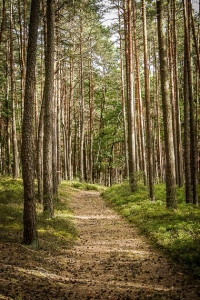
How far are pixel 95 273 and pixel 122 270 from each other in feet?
2.24

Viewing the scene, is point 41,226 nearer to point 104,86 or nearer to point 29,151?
point 29,151

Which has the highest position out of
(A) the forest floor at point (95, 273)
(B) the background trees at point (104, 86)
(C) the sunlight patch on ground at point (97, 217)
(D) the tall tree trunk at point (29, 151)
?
(B) the background trees at point (104, 86)

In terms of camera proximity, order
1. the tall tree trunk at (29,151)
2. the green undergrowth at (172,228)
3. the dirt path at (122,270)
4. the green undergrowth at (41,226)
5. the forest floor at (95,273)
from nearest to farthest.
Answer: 1. the forest floor at (95,273)
2. the dirt path at (122,270)
3. the green undergrowth at (172,228)
4. the tall tree trunk at (29,151)
5. the green undergrowth at (41,226)

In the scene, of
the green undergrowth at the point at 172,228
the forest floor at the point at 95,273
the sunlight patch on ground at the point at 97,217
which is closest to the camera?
the forest floor at the point at 95,273

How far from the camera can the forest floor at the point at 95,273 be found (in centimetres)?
481

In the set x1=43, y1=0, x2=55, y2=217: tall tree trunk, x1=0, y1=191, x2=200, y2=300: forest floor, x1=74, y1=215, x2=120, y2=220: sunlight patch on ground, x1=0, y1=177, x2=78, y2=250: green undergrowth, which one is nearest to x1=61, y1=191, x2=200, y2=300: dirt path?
x1=0, y1=191, x2=200, y2=300: forest floor

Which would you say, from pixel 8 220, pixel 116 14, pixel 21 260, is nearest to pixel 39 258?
pixel 21 260

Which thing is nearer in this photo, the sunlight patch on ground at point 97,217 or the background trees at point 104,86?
the sunlight patch on ground at point 97,217

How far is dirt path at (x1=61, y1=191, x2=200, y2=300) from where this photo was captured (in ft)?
16.5

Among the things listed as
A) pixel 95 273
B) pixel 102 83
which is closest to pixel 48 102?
pixel 95 273

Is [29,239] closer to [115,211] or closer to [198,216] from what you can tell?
[198,216]

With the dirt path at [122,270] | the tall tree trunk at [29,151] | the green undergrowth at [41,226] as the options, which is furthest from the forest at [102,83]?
the dirt path at [122,270]

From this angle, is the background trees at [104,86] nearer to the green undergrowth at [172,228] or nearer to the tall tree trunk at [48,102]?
the tall tree trunk at [48,102]

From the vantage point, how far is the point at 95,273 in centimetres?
619
